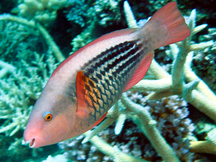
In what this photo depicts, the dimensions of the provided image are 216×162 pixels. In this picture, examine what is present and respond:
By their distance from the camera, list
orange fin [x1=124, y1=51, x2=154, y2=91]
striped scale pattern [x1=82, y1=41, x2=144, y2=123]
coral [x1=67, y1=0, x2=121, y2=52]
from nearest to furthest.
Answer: striped scale pattern [x1=82, y1=41, x2=144, y2=123], orange fin [x1=124, y1=51, x2=154, y2=91], coral [x1=67, y1=0, x2=121, y2=52]

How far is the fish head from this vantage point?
0.97m

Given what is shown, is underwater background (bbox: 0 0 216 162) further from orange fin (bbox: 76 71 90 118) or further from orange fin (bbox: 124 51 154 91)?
orange fin (bbox: 76 71 90 118)

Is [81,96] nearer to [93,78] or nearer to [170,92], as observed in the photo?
[93,78]

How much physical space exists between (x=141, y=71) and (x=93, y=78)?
1.68 ft

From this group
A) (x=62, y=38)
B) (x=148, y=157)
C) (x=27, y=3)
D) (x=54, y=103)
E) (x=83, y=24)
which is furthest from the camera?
(x=62, y=38)

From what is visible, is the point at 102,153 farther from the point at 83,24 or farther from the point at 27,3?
the point at 27,3

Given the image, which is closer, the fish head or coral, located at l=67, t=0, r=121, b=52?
the fish head

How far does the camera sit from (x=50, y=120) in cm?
101

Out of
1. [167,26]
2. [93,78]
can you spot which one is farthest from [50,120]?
[167,26]

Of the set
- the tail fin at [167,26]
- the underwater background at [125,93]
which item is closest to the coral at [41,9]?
the underwater background at [125,93]

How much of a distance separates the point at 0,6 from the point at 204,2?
7.28 meters

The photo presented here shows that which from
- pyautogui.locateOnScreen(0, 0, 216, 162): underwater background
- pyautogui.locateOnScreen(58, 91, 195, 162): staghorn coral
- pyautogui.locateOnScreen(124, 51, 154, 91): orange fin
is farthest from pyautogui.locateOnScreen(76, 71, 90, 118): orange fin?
pyautogui.locateOnScreen(58, 91, 195, 162): staghorn coral

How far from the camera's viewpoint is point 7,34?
5559mm

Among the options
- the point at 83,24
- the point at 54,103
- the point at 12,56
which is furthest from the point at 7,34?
the point at 54,103
